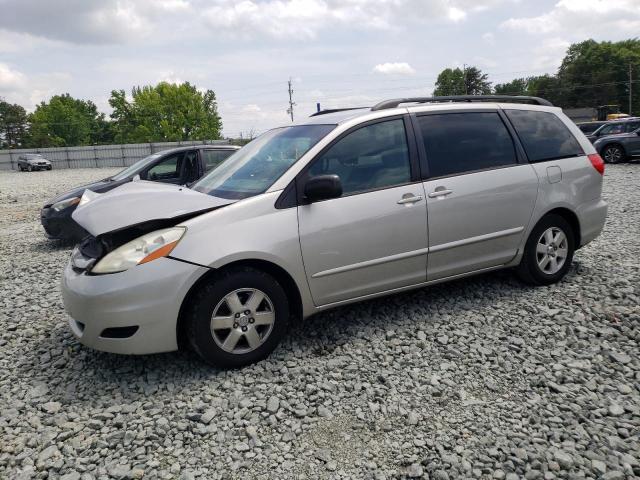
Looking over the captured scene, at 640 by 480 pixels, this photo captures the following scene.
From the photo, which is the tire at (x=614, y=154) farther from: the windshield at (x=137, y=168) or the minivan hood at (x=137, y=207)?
the minivan hood at (x=137, y=207)

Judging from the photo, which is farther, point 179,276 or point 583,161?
point 583,161

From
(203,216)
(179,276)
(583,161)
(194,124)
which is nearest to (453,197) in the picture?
(583,161)

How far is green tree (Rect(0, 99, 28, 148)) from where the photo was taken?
95438 millimetres

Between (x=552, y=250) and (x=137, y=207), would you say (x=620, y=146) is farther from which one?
(x=137, y=207)

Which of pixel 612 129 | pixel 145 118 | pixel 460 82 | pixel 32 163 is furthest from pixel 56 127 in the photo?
pixel 612 129

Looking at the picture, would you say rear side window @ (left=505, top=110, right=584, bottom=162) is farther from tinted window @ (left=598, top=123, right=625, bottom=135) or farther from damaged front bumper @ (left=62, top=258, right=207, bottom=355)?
tinted window @ (left=598, top=123, right=625, bottom=135)

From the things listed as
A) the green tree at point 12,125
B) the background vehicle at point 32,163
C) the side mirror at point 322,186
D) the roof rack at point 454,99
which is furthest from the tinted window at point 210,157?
the green tree at point 12,125

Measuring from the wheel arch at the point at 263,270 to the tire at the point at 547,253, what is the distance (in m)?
2.34

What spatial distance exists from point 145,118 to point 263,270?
71015mm

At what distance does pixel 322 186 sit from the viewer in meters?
3.34

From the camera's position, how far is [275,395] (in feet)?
10.0

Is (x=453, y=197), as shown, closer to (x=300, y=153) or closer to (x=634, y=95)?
(x=300, y=153)

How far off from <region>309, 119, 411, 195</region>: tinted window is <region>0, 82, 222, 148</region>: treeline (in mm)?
66662

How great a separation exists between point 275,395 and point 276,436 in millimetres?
389
